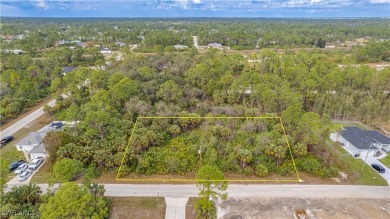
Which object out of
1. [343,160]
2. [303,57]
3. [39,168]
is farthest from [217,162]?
[303,57]

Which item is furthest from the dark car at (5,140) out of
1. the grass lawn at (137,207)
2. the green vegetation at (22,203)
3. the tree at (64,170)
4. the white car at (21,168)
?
the grass lawn at (137,207)

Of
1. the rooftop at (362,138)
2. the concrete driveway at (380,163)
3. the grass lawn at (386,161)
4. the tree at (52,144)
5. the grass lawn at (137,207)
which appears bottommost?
the grass lawn at (386,161)

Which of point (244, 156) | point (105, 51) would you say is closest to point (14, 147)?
point (244, 156)

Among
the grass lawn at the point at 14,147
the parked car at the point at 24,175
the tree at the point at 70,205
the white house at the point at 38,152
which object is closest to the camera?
the tree at the point at 70,205

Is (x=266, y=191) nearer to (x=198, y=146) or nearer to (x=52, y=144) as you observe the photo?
(x=198, y=146)

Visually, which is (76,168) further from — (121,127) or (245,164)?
(245,164)

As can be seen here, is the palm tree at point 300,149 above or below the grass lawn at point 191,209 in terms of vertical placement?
above

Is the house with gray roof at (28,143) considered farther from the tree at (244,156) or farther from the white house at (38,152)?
the tree at (244,156)
